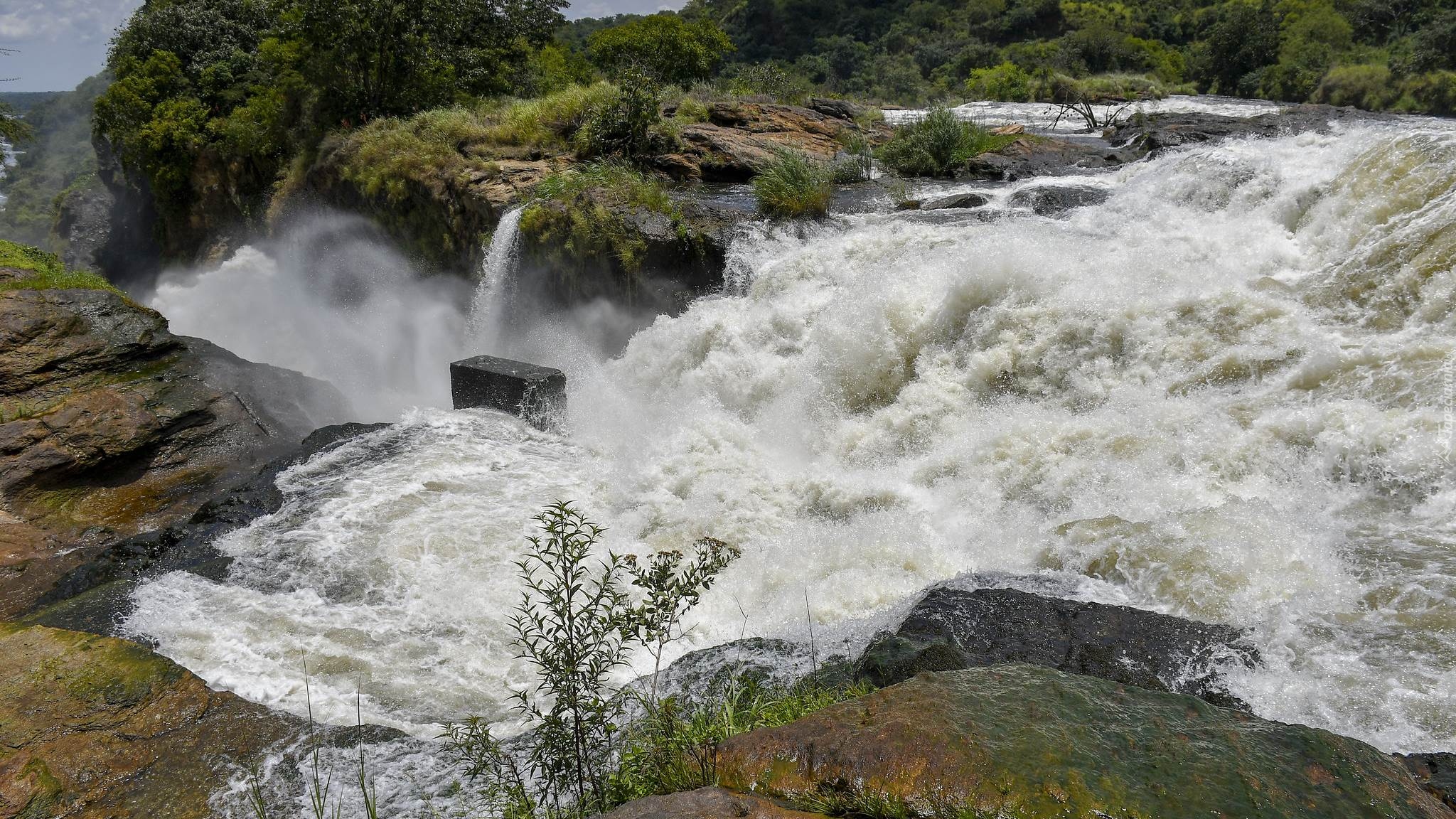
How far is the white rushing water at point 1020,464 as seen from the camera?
12.4 feet

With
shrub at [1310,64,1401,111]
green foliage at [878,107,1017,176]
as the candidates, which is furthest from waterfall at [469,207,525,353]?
shrub at [1310,64,1401,111]

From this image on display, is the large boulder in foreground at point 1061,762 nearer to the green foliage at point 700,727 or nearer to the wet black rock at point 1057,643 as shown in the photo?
the green foliage at point 700,727

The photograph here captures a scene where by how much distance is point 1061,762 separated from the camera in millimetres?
1990

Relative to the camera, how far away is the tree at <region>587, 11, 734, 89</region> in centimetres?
1867

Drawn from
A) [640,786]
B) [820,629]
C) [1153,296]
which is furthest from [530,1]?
[640,786]

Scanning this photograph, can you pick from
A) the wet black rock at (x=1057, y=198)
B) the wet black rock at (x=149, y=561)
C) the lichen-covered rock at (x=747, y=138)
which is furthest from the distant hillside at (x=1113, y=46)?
the wet black rock at (x=149, y=561)

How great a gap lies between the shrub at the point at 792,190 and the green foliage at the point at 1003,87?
67.3 feet

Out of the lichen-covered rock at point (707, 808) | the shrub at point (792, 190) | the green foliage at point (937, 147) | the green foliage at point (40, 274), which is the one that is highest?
the green foliage at point (937, 147)

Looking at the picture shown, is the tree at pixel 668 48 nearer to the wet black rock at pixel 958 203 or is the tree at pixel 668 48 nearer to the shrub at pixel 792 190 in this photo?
the shrub at pixel 792 190

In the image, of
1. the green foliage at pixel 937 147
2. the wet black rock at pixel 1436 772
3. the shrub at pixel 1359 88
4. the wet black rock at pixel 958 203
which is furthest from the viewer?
the shrub at pixel 1359 88

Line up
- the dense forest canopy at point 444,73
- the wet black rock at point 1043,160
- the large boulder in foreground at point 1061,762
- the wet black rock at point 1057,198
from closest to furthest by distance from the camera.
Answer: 1. the large boulder in foreground at point 1061,762
2. the wet black rock at point 1057,198
3. the wet black rock at point 1043,160
4. the dense forest canopy at point 444,73

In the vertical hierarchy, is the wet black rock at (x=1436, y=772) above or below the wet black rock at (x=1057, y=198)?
below

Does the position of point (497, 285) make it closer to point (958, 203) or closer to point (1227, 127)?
point (958, 203)

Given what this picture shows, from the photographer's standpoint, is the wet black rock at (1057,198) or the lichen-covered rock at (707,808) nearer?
the lichen-covered rock at (707,808)
